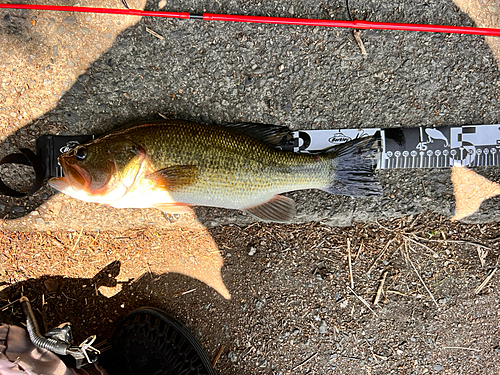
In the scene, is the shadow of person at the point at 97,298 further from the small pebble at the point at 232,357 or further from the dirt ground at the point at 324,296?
the small pebble at the point at 232,357

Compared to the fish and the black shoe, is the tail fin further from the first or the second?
the black shoe

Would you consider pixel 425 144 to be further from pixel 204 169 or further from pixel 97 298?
pixel 97 298

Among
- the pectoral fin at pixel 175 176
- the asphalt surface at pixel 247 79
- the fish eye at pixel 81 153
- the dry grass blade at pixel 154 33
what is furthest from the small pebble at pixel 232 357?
the dry grass blade at pixel 154 33

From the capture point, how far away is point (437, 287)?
2.70 metres

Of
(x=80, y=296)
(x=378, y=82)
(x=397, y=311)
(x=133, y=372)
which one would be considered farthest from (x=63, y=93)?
(x=397, y=311)

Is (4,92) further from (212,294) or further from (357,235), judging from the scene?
(357,235)

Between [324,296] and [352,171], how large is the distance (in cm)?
115

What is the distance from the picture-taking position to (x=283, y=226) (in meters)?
2.66

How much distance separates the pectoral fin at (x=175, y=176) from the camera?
2.10m

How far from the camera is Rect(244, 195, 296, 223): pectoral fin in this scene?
2.33m

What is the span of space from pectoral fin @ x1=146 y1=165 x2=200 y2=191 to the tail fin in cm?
101

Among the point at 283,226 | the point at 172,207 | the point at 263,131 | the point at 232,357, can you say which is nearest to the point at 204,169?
the point at 172,207

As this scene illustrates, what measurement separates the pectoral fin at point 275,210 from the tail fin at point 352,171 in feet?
1.08

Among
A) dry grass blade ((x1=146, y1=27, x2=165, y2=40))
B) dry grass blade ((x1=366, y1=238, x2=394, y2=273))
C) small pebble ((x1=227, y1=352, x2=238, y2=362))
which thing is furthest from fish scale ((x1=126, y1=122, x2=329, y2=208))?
small pebble ((x1=227, y1=352, x2=238, y2=362))
